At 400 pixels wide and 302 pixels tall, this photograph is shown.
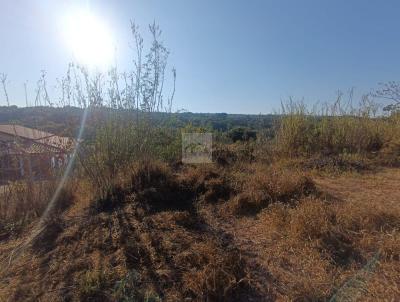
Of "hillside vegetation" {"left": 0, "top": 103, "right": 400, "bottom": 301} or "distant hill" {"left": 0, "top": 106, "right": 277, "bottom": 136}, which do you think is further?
"distant hill" {"left": 0, "top": 106, "right": 277, "bottom": 136}

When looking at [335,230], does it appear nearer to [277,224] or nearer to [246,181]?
[277,224]

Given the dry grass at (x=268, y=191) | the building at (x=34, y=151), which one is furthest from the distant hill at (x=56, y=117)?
the dry grass at (x=268, y=191)

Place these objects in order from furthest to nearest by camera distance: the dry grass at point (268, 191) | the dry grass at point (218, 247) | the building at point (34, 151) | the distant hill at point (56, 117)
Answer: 1. the building at point (34, 151)
2. the distant hill at point (56, 117)
3. the dry grass at point (268, 191)
4. the dry grass at point (218, 247)

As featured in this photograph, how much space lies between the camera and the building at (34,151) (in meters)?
3.87

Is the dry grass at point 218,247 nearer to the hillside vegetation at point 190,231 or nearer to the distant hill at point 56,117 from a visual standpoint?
the hillside vegetation at point 190,231

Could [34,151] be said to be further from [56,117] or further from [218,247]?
[218,247]

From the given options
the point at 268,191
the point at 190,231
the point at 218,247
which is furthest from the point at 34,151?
the point at 268,191

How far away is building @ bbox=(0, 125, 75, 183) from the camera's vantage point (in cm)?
387

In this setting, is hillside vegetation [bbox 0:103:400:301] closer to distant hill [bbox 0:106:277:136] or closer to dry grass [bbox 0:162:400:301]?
dry grass [bbox 0:162:400:301]

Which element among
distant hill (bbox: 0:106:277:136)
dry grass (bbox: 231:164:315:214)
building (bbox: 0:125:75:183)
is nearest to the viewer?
dry grass (bbox: 231:164:315:214)

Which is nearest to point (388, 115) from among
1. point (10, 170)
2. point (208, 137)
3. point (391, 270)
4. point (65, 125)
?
point (208, 137)

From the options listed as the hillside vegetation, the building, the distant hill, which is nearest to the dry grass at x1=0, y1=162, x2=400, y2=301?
the hillside vegetation

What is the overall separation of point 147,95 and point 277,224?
2572mm

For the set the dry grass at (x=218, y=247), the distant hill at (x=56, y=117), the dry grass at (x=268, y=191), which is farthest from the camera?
the distant hill at (x=56, y=117)
